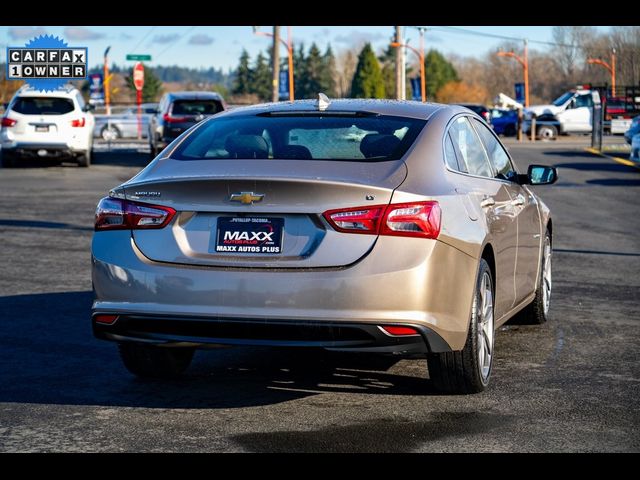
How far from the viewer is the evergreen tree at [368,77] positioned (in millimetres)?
130875

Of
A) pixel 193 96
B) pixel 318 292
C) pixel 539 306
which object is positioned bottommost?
pixel 539 306

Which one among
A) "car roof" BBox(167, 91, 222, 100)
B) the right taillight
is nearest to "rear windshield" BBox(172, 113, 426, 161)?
the right taillight

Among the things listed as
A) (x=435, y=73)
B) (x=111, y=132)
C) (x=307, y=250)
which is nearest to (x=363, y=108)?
(x=307, y=250)

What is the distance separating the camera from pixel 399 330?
5820 mm

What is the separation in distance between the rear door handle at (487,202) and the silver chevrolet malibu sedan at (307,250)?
12 centimetres

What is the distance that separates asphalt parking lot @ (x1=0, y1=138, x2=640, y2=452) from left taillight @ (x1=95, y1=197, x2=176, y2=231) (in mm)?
934

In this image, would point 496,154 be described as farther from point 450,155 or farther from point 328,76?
point 328,76

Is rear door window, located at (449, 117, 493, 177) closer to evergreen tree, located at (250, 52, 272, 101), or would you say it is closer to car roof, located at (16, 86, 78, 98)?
car roof, located at (16, 86, 78, 98)

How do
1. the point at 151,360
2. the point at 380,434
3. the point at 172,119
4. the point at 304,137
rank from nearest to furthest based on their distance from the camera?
1. the point at 380,434
2. the point at 304,137
3. the point at 151,360
4. the point at 172,119

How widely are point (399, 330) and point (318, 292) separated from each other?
0.44 m

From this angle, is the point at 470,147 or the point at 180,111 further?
the point at 180,111

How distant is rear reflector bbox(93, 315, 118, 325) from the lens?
6.12 m
